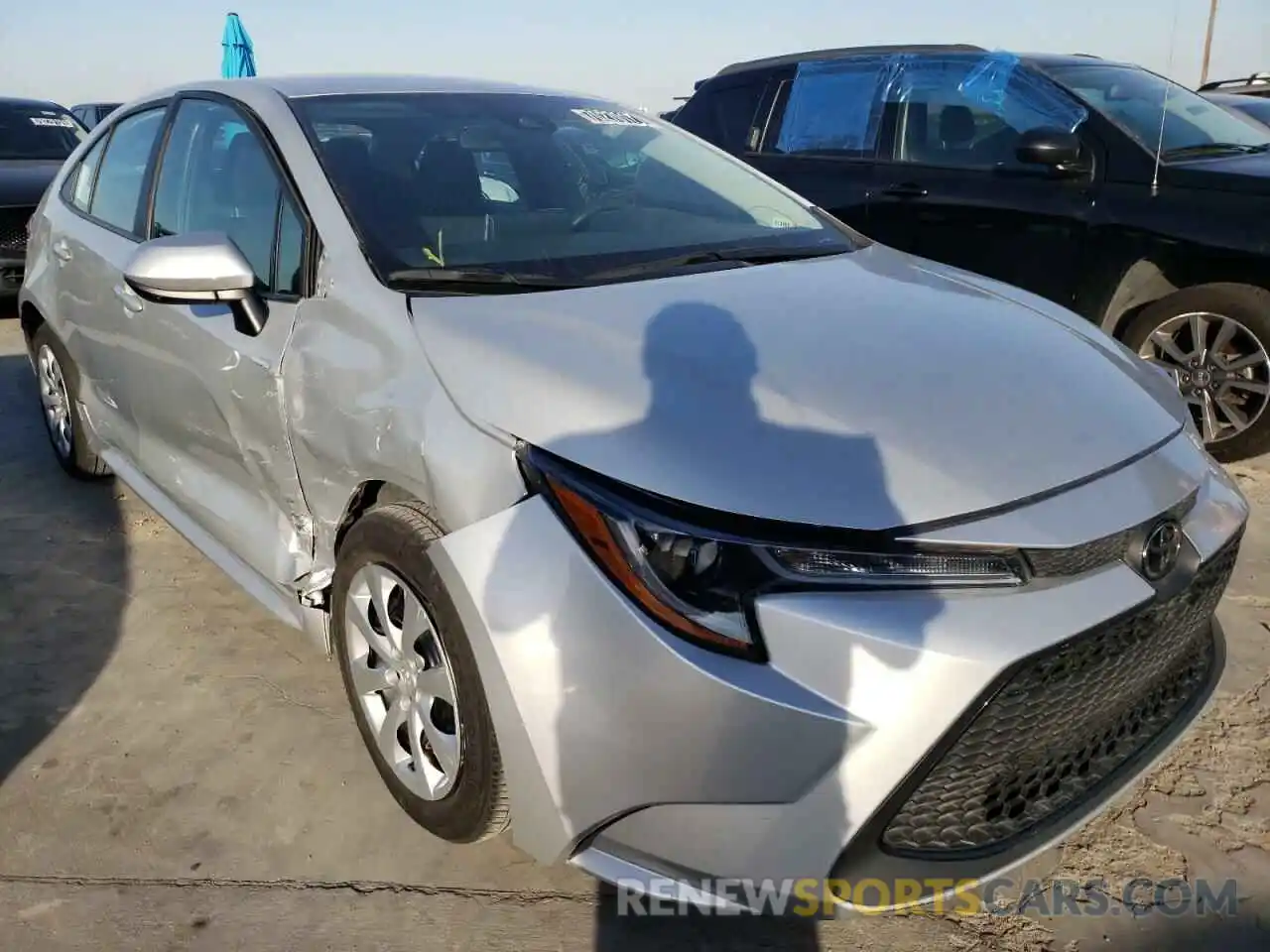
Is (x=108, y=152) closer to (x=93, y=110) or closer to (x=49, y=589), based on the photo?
(x=49, y=589)

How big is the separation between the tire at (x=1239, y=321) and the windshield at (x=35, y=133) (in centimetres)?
838

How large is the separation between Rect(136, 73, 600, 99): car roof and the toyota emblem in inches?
87.3

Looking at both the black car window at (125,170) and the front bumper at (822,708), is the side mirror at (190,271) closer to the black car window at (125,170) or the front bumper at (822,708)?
the front bumper at (822,708)

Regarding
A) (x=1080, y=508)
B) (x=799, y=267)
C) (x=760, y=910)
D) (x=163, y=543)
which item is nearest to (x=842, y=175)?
(x=799, y=267)

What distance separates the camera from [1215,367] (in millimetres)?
4188

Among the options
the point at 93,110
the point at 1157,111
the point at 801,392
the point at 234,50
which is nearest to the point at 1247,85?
the point at 1157,111

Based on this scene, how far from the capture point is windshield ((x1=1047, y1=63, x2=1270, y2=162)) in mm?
4500

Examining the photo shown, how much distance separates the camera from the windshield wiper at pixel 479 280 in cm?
221

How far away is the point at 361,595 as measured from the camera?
7.27ft

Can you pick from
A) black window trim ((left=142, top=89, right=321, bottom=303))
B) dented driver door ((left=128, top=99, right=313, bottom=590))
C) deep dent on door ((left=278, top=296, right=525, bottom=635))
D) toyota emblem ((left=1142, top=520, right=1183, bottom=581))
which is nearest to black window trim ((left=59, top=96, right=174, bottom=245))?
dented driver door ((left=128, top=99, right=313, bottom=590))

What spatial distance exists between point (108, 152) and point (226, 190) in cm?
129

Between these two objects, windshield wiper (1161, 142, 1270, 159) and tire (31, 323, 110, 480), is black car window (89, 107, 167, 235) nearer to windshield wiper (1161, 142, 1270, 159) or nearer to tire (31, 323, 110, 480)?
tire (31, 323, 110, 480)

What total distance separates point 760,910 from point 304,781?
123 cm

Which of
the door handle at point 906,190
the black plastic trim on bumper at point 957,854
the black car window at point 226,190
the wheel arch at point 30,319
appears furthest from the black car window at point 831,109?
the black plastic trim on bumper at point 957,854
